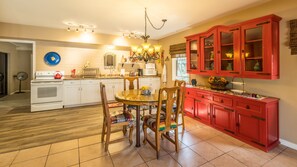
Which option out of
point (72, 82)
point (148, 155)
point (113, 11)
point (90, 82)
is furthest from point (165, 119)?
point (72, 82)

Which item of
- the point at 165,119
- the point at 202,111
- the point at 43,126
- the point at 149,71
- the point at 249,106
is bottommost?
the point at 43,126

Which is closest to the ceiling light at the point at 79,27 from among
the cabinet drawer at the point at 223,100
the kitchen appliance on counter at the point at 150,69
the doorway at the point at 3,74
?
the kitchen appliance on counter at the point at 150,69

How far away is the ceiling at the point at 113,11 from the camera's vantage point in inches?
113

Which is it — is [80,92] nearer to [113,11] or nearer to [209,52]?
[113,11]

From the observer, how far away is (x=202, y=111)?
3445mm

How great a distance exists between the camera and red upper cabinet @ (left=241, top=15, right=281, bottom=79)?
7.85ft

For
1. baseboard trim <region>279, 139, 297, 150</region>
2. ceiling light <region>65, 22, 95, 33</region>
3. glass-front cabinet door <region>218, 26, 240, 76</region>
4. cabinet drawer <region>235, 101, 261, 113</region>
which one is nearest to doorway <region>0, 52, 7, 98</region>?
ceiling light <region>65, 22, 95, 33</region>

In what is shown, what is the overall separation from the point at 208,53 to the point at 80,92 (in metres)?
4.01

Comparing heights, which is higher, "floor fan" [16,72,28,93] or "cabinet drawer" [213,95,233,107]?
"floor fan" [16,72,28,93]

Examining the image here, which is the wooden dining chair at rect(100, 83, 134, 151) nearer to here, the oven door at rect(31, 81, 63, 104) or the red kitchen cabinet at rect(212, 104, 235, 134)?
the red kitchen cabinet at rect(212, 104, 235, 134)

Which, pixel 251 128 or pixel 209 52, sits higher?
pixel 209 52

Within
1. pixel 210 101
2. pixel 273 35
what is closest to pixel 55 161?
pixel 210 101

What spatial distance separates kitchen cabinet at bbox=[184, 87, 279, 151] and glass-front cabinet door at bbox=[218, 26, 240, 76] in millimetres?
511

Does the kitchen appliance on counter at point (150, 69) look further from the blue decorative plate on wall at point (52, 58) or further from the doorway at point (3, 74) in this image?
the doorway at point (3, 74)
